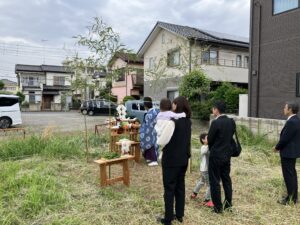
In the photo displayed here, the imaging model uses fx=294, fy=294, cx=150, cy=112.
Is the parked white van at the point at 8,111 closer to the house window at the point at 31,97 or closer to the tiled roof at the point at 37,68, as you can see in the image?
the house window at the point at 31,97

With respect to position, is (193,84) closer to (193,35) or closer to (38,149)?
(193,35)

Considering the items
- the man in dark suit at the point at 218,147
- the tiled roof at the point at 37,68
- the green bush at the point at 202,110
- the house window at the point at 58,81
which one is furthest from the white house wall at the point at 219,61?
the tiled roof at the point at 37,68

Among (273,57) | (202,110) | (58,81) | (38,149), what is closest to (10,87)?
(58,81)

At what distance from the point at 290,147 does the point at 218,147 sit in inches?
48.7

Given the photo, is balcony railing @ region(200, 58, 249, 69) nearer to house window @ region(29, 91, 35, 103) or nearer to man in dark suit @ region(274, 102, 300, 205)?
man in dark suit @ region(274, 102, 300, 205)

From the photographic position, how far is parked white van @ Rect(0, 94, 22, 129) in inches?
554

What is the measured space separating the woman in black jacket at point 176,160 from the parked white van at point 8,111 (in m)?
12.7

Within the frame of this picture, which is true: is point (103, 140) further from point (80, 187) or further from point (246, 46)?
point (246, 46)

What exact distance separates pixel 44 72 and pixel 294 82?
3469cm

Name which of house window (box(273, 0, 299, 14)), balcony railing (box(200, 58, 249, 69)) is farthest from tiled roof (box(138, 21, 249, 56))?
house window (box(273, 0, 299, 14))

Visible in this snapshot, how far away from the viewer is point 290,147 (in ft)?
13.9

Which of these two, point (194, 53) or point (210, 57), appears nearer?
point (194, 53)

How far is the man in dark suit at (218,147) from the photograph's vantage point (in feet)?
12.4

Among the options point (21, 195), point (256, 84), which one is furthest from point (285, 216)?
point (256, 84)
